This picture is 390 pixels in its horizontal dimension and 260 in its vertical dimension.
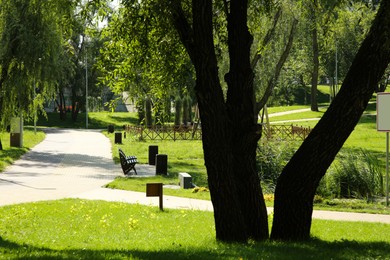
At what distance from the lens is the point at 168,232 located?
1132 centimetres

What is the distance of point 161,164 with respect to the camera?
77.8ft

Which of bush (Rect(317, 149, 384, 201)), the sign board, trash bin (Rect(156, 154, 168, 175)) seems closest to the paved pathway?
trash bin (Rect(156, 154, 168, 175))

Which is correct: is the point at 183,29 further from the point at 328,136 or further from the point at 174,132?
the point at 174,132

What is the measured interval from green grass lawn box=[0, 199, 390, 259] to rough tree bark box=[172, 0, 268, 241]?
49cm

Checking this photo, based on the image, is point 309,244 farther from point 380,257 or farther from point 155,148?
point 155,148

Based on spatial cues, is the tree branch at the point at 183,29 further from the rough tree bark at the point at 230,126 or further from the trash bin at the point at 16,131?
the trash bin at the point at 16,131

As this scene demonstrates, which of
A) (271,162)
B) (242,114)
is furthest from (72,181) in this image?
(242,114)

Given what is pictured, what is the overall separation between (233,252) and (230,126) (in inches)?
86.1

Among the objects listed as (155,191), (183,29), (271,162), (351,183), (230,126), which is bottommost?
(351,183)

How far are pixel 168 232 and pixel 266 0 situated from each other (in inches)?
183

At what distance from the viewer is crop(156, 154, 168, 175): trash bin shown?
23.6m

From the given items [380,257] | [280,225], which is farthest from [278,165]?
[380,257]

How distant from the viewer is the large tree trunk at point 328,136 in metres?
8.90

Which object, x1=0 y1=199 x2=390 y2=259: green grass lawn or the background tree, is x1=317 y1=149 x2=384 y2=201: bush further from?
the background tree
